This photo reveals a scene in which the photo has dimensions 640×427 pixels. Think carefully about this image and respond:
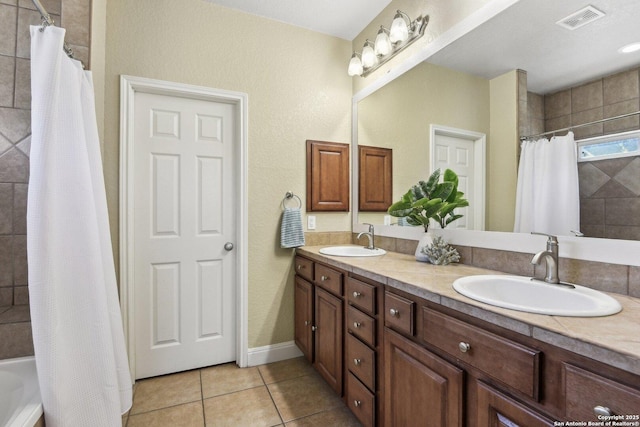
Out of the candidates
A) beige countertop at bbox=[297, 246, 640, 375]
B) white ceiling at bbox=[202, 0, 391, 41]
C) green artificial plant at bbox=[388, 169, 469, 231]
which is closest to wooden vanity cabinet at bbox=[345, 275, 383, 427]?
beige countertop at bbox=[297, 246, 640, 375]

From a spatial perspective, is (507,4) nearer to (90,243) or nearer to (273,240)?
(273,240)

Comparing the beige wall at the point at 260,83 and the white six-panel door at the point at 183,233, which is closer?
the beige wall at the point at 260,83

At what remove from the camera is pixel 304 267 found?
2.17 m

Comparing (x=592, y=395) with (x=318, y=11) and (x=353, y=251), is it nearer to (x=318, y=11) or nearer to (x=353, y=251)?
(x=353, y=251)

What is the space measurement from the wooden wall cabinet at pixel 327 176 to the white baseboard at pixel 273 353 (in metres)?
1.09

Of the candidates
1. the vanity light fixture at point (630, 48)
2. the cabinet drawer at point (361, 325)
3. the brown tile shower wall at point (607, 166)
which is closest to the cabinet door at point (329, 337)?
the cabinet drawer at point (361, 325)

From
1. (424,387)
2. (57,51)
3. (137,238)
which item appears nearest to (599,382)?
(424,387)

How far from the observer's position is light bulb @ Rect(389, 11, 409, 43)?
1.92 meters

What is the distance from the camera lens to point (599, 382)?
0.63 m

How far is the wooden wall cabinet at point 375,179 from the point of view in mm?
2180

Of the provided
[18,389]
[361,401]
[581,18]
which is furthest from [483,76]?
[18,389]

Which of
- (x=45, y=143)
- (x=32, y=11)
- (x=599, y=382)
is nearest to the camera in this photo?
(x=599, y=382)

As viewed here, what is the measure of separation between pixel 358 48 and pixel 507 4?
135 cm

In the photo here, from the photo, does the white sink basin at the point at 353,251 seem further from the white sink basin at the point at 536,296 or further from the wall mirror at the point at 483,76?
the white sink basin at the point at 536,296
